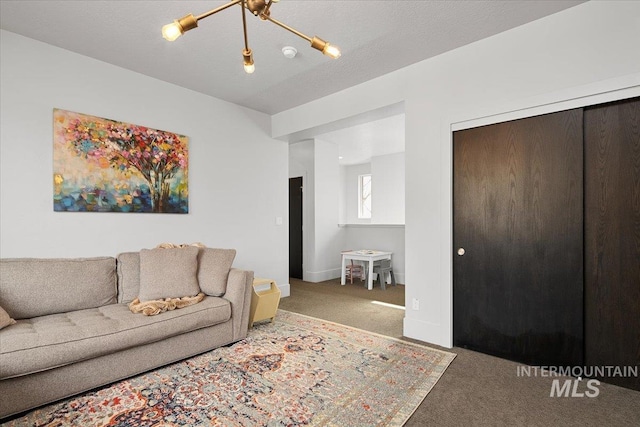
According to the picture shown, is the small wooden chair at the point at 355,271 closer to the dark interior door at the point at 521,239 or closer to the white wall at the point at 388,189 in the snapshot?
the white wall at the point at 388,189

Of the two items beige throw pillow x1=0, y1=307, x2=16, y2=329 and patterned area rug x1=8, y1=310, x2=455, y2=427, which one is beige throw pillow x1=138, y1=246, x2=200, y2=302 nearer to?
patterned area rug x1=8, y1=310, x2=455, y2=427

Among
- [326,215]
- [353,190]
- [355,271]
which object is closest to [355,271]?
[355,271]

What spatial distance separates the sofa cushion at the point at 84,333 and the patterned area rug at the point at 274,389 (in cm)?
28

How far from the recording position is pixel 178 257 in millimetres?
2863

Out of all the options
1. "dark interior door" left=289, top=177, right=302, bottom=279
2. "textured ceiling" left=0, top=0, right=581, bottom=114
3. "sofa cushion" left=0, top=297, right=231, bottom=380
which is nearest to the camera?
"sofa cushion" left=0, top=297, right=231, bottom=380

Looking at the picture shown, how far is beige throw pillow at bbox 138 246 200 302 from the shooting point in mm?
2637

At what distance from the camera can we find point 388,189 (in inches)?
294

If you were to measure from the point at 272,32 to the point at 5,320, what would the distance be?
277 cm

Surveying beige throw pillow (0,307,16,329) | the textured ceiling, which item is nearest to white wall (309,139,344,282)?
the textured ceiling

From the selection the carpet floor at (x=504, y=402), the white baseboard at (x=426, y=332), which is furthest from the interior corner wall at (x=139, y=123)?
the carpet floor at (x=504, y=402)

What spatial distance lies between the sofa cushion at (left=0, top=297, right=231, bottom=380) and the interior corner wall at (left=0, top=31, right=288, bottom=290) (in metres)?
0.95

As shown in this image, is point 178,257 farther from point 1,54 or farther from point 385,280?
point 385,280

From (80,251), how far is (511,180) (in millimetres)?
3925

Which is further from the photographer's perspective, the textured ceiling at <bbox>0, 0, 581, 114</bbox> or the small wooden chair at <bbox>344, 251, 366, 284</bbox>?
the small wooden chair at <bbox>344, 251, 366, 284</bbox>
